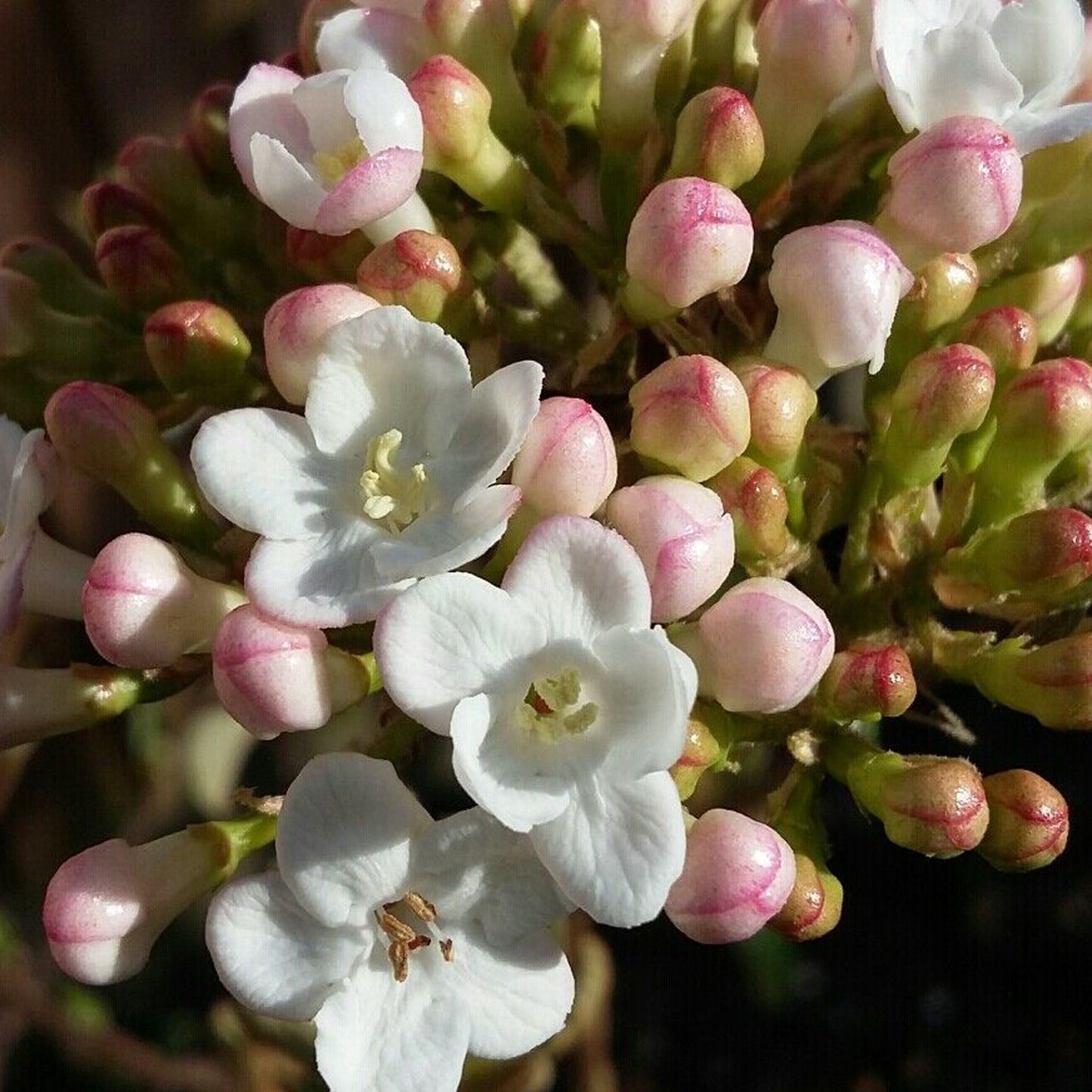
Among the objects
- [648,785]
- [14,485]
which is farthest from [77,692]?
[648,785]

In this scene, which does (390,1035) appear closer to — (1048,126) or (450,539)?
(450,539)

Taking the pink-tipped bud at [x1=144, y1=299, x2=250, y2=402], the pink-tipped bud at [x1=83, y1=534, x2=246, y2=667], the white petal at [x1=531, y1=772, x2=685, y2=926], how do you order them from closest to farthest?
the white petal at [x1=531, y1=772, x2=685, y2=926]
the pink-tipped bud at [x1=83, y1=534, x2=246, y2=667]
the pink-tipped bud at [x1=144, y1=299, x2=250, y2=402]

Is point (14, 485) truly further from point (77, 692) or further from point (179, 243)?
point (179, 243)

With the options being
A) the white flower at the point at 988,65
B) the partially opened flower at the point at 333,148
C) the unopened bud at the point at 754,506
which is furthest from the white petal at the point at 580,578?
the white flower at the point at 988,65

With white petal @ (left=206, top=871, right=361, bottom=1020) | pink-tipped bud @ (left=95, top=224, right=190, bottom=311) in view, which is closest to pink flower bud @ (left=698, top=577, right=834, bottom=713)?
white petal @ (left=206, top=871, right=361, bottom=1020)

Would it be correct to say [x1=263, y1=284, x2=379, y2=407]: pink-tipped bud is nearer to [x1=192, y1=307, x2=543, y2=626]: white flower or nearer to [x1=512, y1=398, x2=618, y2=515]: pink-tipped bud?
[x1=192, y1=307, x2=543, y2=626]: white flower

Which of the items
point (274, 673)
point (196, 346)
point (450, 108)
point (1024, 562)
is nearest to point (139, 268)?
point (196, 346)
